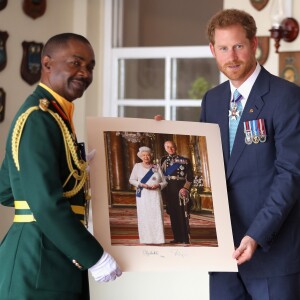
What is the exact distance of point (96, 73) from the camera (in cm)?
528

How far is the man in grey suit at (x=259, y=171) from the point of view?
2375mm

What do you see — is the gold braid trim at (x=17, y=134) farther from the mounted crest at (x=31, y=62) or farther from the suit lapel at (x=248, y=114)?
the mounted crest at (x=31, y=62)

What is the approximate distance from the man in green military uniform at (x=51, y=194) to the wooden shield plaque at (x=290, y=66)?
8.51ft

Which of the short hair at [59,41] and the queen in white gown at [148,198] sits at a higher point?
the short hair at [59,41]

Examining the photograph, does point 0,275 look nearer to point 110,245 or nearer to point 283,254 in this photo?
point 110,245

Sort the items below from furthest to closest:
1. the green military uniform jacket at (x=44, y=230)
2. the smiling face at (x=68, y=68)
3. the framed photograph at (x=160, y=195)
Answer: the framed photograph at (x=160, y=195)
the smiling face at (x=68, y=68)
the green military uniform jacket at (x=44, y=230)

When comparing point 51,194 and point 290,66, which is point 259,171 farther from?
point 290,66

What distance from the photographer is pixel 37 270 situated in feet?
6.97

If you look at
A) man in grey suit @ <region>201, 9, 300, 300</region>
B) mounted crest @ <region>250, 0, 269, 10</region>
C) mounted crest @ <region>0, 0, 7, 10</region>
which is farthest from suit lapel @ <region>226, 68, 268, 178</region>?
mounted crest @ <region>0, 0, 7, 10</region>

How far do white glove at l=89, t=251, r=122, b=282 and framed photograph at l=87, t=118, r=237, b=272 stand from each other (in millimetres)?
102

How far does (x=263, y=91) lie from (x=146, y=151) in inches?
16.7

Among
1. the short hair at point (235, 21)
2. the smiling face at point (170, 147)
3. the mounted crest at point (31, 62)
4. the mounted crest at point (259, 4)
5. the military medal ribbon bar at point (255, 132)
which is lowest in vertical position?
the smiling face at point (170, 147)

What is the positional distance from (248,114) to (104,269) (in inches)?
27.6

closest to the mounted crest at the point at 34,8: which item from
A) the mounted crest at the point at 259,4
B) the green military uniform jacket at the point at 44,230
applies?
the mounted crest at the point at 259,4
